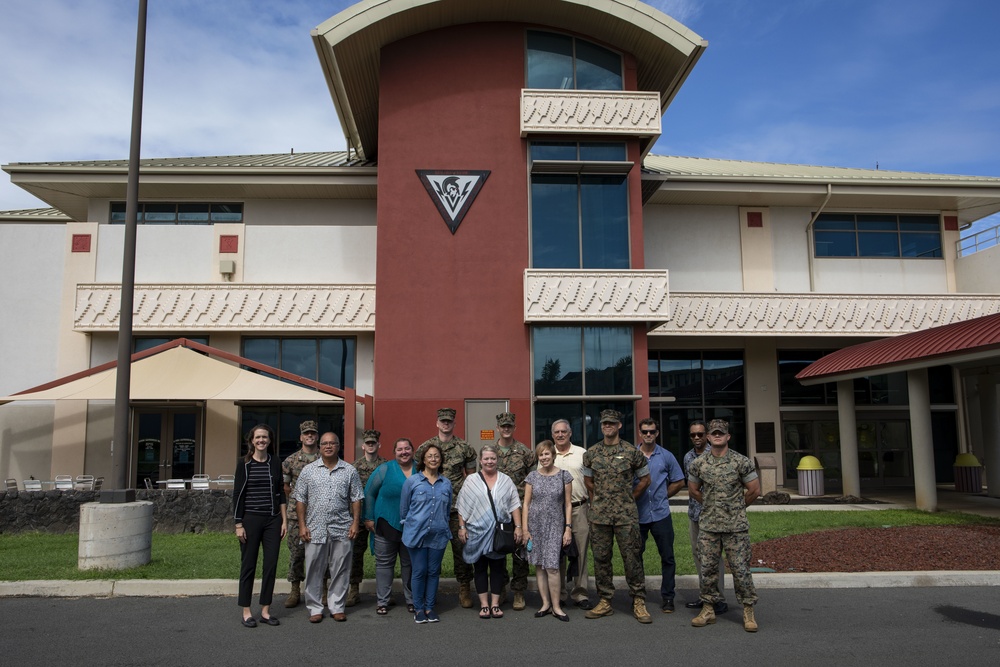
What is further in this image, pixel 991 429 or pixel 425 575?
pixel 991 429

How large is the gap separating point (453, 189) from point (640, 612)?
1244cm

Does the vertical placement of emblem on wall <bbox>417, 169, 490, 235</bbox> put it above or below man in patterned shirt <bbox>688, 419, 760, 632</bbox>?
above

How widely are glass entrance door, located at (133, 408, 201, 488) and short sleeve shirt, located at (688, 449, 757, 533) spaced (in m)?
15.3

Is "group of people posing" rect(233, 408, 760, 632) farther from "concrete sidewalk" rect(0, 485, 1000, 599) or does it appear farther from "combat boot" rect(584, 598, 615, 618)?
"concrete sidewalk" rect(0, 485, 1000, 599)

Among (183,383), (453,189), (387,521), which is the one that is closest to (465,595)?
(387,521)

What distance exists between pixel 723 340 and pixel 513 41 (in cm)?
991

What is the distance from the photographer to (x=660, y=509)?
26.2 feet

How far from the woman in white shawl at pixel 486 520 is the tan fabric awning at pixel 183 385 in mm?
9283

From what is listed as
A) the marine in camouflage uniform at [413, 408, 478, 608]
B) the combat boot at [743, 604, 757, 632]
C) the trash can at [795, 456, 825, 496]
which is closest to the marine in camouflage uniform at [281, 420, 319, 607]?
the marine in camouflage uniform at [413, 408, 478, 608]

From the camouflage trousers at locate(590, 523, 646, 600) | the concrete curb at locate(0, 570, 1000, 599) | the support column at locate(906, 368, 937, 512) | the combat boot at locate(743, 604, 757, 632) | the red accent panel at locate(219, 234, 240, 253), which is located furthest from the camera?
the red accent panel at locate(219, 234, 240, 253)

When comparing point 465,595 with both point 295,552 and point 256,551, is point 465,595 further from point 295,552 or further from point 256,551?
point 256,551

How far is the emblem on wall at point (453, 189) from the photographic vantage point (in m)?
18.1

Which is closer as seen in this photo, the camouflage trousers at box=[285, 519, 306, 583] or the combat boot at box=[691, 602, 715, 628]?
the combat boot at box=[691, 602, 715, 628]

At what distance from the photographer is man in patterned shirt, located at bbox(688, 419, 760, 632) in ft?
23.9
